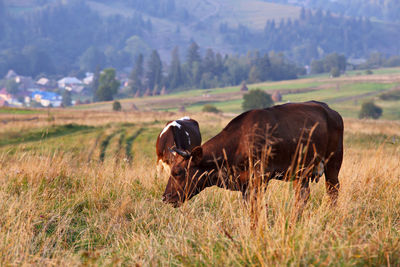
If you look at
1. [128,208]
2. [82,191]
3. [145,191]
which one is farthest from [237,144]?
[82,191]

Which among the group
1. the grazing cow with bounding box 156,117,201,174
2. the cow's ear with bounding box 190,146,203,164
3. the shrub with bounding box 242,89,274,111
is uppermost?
the cow's ear with bounding box 190,146,203,164

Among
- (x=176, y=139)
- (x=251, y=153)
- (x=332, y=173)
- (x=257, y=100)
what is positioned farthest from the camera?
(x=257, y=100)

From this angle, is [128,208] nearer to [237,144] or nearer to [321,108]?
[237,144]

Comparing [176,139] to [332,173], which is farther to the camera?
[176,139]

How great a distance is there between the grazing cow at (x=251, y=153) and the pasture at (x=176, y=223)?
0.29m

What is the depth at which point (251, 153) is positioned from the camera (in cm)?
659

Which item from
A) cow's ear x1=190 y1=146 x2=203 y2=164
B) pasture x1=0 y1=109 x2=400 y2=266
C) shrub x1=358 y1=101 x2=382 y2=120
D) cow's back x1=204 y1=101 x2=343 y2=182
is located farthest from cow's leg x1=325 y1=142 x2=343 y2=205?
shrub x1=358 y1=101 x2=382 y2=120

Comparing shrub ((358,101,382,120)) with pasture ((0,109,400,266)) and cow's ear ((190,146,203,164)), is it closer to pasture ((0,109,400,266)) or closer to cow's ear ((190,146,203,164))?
pasture ((0,109,400,266))

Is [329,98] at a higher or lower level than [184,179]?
lower

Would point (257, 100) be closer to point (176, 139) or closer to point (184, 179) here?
point (176, 139)

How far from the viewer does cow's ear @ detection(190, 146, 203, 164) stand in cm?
660

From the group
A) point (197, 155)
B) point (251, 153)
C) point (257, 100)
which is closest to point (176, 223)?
point (197, 155)

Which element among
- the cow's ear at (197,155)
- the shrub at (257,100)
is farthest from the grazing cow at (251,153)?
the shrub at (257,100)

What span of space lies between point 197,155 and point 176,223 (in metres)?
1.07
